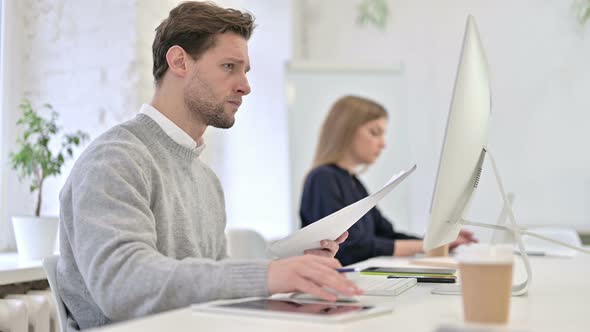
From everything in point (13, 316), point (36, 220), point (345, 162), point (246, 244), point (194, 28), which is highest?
point (194, 28)

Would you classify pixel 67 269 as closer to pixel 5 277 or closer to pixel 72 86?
pixel 5 277

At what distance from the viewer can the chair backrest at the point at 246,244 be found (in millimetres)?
2164

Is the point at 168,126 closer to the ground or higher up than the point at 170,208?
higher up

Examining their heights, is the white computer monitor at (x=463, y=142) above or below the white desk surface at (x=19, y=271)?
above

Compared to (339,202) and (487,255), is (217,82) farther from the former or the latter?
(339,202)

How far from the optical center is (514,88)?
4043 mm

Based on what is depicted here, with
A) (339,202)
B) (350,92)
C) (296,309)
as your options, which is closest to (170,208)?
(296,309)

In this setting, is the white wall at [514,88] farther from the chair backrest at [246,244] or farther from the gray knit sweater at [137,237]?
Result: the gray knit sweater at [137,237]

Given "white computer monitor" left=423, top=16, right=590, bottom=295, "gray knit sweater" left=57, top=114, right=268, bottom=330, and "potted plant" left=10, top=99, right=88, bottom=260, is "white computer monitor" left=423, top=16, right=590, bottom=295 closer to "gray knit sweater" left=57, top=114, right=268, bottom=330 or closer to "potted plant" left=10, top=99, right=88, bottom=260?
"gray knit sweater" left=57, top=114, right=268, bottom=330

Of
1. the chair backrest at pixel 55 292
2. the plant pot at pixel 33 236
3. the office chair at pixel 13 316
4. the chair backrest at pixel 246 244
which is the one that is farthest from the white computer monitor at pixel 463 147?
the plant pot at pixel 33 236

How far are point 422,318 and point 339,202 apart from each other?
1724 millimetres

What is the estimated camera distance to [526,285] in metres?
1.24

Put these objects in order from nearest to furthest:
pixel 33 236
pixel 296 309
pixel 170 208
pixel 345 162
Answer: pixel 296 309, pixel 170 208, pixel 33 236, pixel 345 162

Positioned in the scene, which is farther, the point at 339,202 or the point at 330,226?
the point at 339,202
